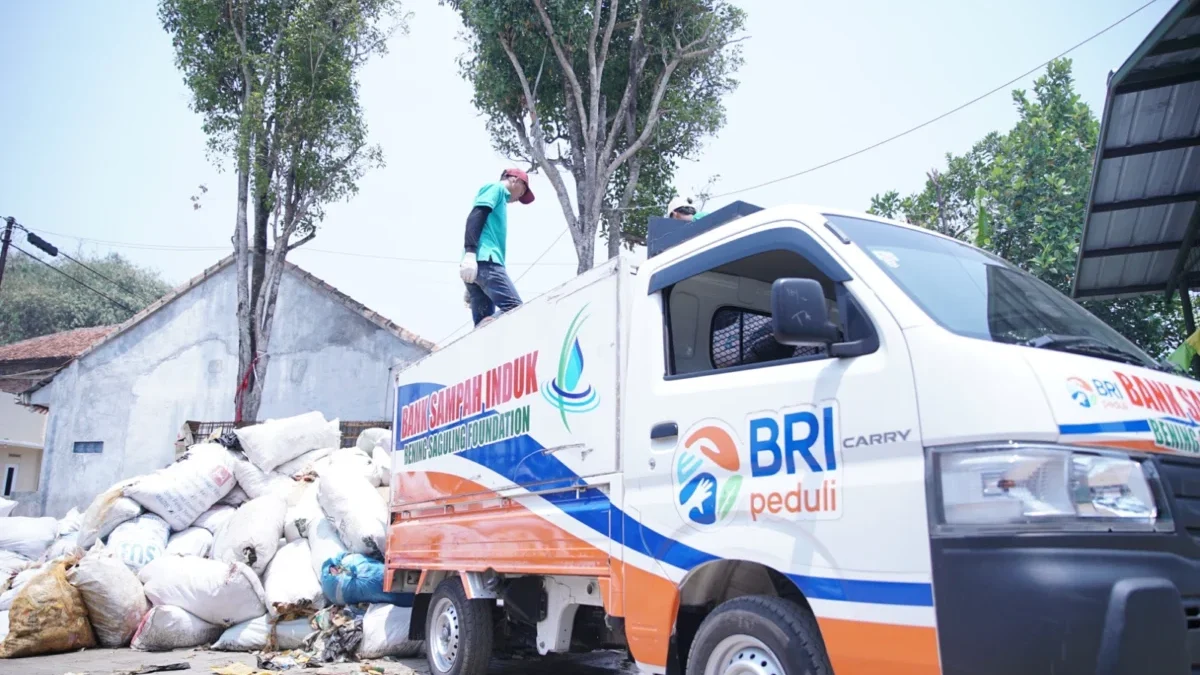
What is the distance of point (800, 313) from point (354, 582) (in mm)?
5434

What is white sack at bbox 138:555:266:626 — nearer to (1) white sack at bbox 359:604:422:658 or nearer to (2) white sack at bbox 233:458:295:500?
(1) white sack at bbox 359:604:422:658

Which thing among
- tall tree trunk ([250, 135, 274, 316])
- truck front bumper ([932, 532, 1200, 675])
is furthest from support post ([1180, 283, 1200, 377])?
tall tree trunk ([250, 135, 274, 316])

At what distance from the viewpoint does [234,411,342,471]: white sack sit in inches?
385

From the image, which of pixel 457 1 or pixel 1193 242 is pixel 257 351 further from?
pixel 1193 242

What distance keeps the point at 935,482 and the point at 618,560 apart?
5.44 ft

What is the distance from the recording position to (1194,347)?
721 centimetres

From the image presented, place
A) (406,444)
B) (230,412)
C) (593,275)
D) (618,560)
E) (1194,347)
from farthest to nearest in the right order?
(230,412)
(1194,347)
(406,444)
(593,275)
(618,560)

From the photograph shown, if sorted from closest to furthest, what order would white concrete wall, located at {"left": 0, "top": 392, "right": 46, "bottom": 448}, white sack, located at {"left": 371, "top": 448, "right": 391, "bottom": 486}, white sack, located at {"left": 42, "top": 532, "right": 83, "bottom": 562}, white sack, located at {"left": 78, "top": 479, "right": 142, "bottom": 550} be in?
white sack, located at {"left": 78, "top": 479, "right": 142, "bottom": 550}
white sack, located at {"left": 371, "top": 448, "right": 391, "bottom": 486}
white sack, located at {"left": 42, "top": 532, "right": 83, "bottom": 562}
white concrete wall, located at {"left": 0, "top": 392, "right": 46, "bottom": 448}

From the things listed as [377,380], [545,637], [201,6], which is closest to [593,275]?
[545,637]

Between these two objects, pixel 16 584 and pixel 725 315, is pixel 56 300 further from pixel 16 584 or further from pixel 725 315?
pixel 725 315

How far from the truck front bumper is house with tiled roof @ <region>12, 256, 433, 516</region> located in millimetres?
16166

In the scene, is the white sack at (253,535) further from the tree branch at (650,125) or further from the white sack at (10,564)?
the tree branch at (650,125)

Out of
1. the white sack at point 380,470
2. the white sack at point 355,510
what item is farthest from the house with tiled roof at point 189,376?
the white sack at point 355,510

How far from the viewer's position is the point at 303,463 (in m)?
10.2
